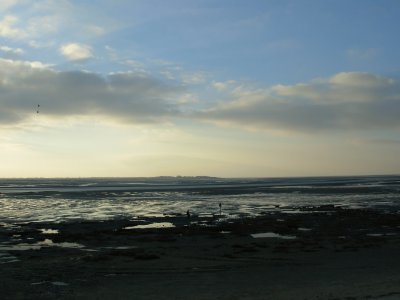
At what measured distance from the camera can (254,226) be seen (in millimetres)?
30125

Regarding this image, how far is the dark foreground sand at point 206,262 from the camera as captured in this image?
44.8 ft

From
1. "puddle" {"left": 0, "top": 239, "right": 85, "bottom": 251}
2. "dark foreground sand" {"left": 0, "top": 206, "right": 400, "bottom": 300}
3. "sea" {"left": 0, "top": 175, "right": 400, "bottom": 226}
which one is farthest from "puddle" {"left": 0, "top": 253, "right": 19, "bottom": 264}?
"sea" {"left": 0, "top": 175, "right": 400, "bottom": 226}

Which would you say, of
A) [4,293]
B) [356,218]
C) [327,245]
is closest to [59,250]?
[4,293]

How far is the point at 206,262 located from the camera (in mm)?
18391

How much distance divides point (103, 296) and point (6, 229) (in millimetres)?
19815

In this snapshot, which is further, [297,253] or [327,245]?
[327,245]

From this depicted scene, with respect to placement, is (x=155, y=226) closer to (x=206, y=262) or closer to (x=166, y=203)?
(x=206, y=262)

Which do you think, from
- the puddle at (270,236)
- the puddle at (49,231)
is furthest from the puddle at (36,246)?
the puddle at (270,236)

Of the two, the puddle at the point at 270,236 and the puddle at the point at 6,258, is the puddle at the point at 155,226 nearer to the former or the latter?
the puddle at the point at 270,236

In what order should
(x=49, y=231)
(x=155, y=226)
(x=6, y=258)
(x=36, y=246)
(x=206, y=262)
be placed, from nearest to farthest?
(x=206, y=262), (x=6, y=258), (x=36, y=246), (x=49, y=231), (x=155, y=226)

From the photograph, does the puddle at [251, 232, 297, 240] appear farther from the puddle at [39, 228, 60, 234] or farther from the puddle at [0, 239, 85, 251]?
the puddle at [39, 228, 60, 234]

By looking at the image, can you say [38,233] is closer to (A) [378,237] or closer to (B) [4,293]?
(B) [4,293]

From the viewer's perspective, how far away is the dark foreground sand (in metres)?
13.7

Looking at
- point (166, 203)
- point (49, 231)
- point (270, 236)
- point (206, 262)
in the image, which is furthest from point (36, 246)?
point (166, 203)
